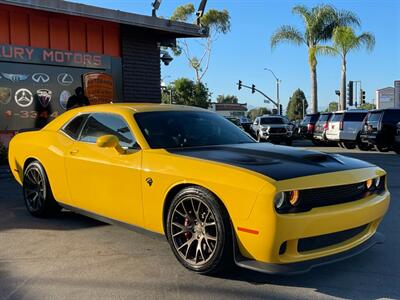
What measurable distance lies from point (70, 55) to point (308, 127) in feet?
51.8

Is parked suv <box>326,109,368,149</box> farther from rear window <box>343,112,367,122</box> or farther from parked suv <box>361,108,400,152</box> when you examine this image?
parked suv <box>361,108,400,152</box>

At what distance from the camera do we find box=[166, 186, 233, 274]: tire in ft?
13.4

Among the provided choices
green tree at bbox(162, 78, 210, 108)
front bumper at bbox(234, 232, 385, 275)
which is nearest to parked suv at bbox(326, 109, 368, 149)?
front bumper at bbox(234, 232, 385, 275)

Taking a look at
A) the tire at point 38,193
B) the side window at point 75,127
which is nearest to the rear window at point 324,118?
the tire at point 38,193

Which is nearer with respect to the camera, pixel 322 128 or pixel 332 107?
pixel 322 128

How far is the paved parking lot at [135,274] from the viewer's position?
3992 mm

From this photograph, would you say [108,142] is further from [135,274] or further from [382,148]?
[382,148]

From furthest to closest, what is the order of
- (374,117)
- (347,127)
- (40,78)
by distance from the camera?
1. (347,127)
2. (374,117)
3. (40,78)

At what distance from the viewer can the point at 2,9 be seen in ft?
38.9

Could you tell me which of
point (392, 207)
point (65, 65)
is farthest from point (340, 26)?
point (392, 207)

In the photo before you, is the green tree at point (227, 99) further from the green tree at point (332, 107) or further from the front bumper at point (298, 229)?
the front bumper at point (298, 229)

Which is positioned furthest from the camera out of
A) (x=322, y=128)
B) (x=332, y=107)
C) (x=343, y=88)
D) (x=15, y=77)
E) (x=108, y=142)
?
(x=332, y=107)

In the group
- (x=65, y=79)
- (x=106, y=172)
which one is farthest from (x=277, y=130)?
(x=106, y=172)

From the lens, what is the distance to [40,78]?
1292 centimetres
